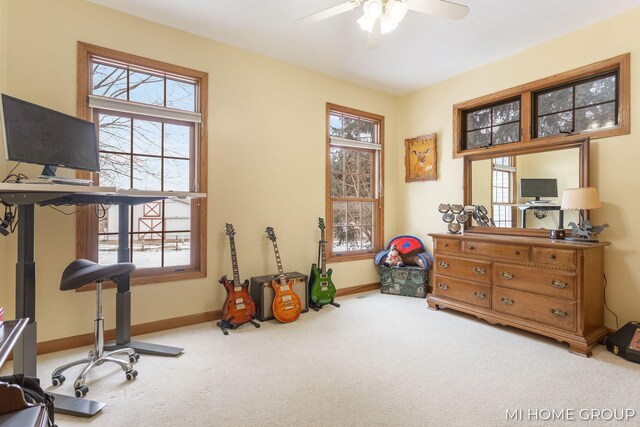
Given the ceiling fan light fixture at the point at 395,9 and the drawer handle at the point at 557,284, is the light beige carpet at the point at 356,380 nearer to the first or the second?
the drawer handle at the point at 557,284

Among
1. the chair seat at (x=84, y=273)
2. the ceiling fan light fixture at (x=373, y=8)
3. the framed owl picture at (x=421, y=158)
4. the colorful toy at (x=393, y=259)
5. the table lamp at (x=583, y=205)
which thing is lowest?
the colorful toy at (x=393, y=259)

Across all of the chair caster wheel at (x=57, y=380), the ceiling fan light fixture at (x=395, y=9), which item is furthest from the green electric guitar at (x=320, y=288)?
the ceiling fan light fixture at (x=395, y=9)

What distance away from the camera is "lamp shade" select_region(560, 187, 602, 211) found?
2.64m

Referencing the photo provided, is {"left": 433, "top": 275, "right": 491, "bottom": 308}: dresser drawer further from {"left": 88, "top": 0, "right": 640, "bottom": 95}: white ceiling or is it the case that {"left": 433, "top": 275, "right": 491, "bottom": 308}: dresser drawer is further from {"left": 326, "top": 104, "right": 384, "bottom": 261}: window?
{"left": 88, "top": 0, "right": 640, "bottom": 95}: white ceiling

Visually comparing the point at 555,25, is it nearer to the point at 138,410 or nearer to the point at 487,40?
the point at 487,40

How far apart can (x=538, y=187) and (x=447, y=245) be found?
1043mm

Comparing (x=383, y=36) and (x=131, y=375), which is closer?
(x=131, y=375)

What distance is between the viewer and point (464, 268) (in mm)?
3299

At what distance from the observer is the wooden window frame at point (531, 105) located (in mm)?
2715

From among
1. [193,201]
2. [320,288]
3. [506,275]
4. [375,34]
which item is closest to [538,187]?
[506,275]

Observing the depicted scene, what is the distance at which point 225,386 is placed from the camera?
2.01 meters

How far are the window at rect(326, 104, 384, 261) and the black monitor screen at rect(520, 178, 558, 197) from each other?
69.5 inches

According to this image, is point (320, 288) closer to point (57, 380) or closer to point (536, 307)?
point (536, 307)

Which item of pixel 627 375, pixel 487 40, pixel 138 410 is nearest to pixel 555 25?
pixel 487 40
